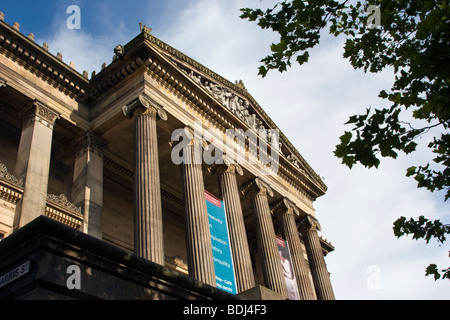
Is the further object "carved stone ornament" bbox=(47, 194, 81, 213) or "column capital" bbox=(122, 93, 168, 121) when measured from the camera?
"column capital" bbox=(122, 93, 168, 121)

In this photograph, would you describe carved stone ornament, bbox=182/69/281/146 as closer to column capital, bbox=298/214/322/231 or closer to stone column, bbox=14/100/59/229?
column capital, bbox=298/214/322/231

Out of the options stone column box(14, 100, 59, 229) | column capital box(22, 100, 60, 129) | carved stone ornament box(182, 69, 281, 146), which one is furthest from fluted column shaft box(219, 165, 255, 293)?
column capital box(22, 100, 60, 129)

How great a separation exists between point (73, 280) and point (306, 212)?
27.9 m

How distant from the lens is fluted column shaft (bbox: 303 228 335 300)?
97.5 ft

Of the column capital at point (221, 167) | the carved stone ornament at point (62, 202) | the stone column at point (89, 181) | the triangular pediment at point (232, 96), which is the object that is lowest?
the carved stone ornament at point (62, 202)

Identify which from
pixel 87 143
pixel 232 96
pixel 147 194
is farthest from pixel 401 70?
pixel 232 96

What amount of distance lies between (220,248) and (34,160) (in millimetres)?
8443

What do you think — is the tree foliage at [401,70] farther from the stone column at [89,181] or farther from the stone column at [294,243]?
the stone column at [294,243]

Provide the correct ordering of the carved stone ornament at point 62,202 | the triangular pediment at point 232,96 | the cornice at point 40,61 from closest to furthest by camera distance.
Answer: the carved stone ornament at point 62,202 → the cornice at point 40,61 → the triangular pediment at point 232,96

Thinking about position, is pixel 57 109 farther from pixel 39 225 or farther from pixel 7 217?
pixel 39 225

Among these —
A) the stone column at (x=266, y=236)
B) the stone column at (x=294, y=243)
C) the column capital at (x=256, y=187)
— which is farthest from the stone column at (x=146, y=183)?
the stone column at (x=294, y=243)

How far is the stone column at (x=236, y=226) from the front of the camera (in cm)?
2119

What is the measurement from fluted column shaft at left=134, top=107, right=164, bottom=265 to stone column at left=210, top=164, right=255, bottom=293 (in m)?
5.28

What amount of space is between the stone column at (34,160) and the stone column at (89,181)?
79.9 inches
